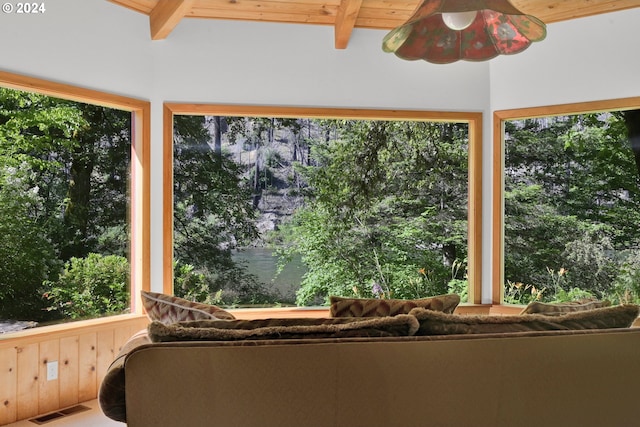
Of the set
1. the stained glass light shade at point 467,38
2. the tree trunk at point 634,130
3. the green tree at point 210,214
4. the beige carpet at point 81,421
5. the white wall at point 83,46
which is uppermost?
the white wall at point 83,46

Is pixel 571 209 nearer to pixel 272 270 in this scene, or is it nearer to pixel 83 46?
pixel 272 270

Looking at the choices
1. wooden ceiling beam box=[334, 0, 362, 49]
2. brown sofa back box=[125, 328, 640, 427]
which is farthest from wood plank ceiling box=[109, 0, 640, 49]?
brown sofa back box=[125, 328, 640, 427]

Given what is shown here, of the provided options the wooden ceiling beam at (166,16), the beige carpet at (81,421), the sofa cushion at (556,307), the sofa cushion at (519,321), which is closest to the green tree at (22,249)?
the beige carpet at (81,421)

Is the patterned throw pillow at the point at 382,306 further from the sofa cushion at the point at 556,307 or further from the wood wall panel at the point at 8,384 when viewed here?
the wood wall panel at the point at 8,384

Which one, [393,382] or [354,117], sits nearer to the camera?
[393,382]

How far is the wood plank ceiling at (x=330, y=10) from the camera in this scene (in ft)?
13.2

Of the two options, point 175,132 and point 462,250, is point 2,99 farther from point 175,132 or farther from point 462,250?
point 462,250

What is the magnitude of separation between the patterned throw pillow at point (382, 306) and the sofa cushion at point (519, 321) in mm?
381

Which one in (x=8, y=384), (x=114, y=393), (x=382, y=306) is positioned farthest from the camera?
(x=8, y=384)

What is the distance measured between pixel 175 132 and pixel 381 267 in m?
2.00

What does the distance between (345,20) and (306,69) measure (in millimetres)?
495

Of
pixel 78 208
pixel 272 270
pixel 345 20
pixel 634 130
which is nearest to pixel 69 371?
pixel 78 208

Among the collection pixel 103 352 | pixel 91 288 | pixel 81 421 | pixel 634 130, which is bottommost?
pixel 81 421

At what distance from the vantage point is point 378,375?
1.87 metres
